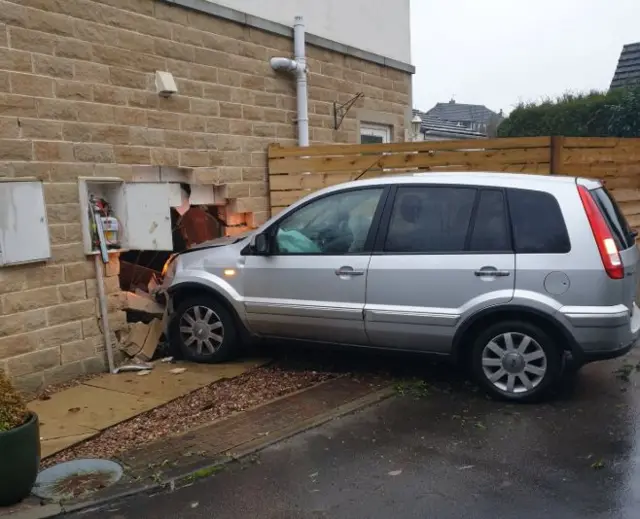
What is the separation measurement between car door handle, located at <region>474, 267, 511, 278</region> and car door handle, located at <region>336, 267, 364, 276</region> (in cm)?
98

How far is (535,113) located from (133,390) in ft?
54.5

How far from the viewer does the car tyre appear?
646 centimetres

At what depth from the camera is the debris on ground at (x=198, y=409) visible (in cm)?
481

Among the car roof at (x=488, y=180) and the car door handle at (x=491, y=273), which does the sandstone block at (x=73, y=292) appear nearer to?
the car roof at (x=488, y=180)

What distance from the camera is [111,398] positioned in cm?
578

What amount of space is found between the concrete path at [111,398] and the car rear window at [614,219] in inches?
135

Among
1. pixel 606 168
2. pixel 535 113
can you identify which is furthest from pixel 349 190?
→ pixel 535 113

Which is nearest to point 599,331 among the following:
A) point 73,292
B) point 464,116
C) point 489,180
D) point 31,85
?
point 489,180

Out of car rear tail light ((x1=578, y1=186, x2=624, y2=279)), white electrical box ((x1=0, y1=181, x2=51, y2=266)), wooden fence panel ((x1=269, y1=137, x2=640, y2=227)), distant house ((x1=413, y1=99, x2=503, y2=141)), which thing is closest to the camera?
car rear tail light ((x1=578, y1=186, x2=624, y2=279))

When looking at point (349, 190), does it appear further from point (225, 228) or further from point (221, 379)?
point (225, 228)

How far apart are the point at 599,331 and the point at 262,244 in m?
2.89

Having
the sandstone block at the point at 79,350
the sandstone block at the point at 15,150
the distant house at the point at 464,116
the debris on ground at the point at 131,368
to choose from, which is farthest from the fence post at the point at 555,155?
the distant house at the point at 464,116

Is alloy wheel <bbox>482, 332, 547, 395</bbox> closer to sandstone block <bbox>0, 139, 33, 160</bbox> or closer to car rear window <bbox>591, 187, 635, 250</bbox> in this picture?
car rear window <bbox>591, 187, 635, 250</bbox>

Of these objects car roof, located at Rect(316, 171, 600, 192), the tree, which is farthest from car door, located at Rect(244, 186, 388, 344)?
the tree
